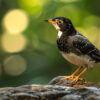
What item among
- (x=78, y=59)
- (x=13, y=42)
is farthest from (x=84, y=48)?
(x=13, y=42)

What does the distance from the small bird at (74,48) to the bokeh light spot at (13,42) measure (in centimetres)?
634

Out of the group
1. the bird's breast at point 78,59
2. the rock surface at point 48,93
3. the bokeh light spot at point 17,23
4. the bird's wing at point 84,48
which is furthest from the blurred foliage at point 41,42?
the rock surface at point 48,93

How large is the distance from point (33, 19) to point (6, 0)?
167 cm

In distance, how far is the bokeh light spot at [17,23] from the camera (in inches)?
641

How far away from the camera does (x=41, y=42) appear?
16.1 metres

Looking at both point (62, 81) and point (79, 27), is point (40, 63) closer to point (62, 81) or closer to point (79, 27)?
point (79, 27)

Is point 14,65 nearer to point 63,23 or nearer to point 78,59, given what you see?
point 63,23

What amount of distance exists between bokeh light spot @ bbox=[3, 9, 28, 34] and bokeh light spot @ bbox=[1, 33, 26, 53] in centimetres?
25

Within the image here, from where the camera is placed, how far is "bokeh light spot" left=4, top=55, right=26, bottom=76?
48.5ft

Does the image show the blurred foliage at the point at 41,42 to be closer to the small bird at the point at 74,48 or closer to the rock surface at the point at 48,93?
the small bird at the point at 74,48

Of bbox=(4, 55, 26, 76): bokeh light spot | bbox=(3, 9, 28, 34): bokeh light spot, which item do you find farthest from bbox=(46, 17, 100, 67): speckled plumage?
bbox=(3, 9, 28, 34): bokeh light spot

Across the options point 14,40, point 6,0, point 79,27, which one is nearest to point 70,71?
point 79,27

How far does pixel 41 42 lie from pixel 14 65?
5.25 feet

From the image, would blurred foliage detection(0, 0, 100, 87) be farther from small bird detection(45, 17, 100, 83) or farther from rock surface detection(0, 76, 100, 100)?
rock surface detection(0, 76, 100, 100)
